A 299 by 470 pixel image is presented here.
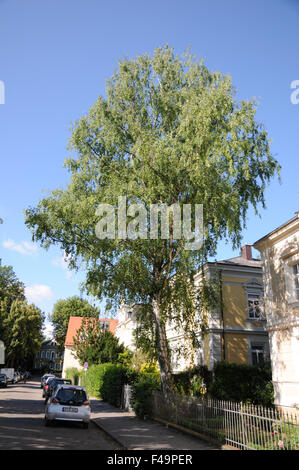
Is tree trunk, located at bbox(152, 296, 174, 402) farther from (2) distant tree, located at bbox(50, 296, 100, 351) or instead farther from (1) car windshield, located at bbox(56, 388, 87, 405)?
(2) distant tree, located at bbox(50, 296, 100, 351)

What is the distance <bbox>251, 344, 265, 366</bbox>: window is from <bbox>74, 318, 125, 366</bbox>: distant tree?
13445 millimetres

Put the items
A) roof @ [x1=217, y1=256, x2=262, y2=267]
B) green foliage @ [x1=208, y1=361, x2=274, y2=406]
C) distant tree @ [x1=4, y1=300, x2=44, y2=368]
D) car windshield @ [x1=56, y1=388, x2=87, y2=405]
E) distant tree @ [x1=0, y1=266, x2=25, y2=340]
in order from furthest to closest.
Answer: distant tree @ [x1=0, y1=266, x2=25, y2=340], distant tree @ [x1=4, y1=300, x2=44, y2=368], roof @ [x1=217, y1=256, x2=262, y2=267], green foliage @ [x1=208, y1=361, x2=274, y2=406], car windshield @ [x1=56, y1=388, x2=87, y2=405]

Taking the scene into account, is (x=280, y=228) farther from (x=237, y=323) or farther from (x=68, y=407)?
(x=68, y=407)

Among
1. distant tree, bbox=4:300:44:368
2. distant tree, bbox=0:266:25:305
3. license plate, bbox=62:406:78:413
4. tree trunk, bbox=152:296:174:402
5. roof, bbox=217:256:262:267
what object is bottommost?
license plate, bbox=62:406:78:413

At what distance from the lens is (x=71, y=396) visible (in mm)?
13188

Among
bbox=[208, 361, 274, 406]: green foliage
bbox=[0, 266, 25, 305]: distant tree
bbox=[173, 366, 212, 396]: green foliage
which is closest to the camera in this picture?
bbox=[208, 361, 274, 406]: green foliage

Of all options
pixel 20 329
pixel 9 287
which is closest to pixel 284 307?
pixel 20 329

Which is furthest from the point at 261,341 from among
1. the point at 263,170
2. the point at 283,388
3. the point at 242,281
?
the point at 263,170

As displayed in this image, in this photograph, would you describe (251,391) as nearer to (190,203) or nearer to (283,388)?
(283,388)

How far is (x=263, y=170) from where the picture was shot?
50.3ft

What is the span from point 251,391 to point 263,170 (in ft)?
42.7

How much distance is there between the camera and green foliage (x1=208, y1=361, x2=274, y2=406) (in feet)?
65.6

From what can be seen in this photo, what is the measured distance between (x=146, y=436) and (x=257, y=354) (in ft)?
50.9

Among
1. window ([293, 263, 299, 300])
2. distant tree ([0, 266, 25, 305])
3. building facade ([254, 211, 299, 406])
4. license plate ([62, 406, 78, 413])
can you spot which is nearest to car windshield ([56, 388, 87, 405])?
license plate ([62, 406, 78, 413])
